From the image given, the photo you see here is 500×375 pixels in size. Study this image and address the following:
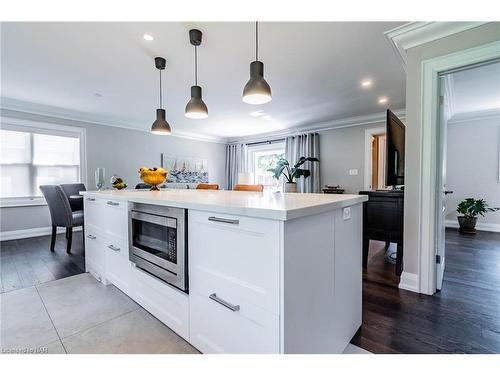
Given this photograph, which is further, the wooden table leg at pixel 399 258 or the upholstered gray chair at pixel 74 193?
the upholstered gray chair at pixel 74 193

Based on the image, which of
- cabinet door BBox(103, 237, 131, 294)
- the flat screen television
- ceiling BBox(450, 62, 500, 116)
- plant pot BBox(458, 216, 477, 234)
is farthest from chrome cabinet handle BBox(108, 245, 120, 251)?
plant pot BBox(458, 216, 477, 234)

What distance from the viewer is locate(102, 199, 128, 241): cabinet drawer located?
1843 millimetres

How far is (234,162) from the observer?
728 cm

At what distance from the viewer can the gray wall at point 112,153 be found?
407 cm

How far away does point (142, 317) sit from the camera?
167 centimetres

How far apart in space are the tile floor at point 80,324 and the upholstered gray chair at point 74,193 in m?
2.11

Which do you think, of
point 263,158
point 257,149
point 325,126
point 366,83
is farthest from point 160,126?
point 263,158

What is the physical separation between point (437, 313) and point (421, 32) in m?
2.29

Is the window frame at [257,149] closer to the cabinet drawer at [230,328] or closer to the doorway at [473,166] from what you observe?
the doorway at [473,166]

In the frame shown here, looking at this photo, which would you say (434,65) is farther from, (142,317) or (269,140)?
(269,140)

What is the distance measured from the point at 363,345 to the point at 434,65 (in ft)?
7.52

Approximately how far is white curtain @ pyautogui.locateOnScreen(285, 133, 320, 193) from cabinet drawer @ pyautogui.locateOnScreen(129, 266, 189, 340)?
4.62 m

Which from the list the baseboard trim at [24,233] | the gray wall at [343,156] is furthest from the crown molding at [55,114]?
the gray wall at [343,156]

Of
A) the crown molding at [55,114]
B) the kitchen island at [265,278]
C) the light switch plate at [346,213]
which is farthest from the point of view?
the crown molding at [55,114]
